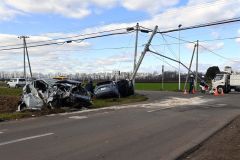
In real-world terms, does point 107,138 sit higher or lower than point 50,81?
lower

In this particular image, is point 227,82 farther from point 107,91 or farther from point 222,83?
point 107,91

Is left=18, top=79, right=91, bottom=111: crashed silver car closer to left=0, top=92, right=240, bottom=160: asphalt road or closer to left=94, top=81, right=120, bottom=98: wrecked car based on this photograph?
left=0, top=92, right=240, bottom=160: asphalt road

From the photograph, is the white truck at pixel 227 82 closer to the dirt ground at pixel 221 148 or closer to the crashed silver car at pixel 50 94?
the crashed silver car at pixel 50 94

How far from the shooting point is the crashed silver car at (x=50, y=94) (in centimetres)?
2231

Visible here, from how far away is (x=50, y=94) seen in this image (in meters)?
22.4

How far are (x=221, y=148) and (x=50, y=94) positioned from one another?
1342 centimetres

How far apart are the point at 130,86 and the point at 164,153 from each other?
25.9 m

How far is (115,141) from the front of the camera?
11.4 meters

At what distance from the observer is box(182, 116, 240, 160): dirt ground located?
9.36 m

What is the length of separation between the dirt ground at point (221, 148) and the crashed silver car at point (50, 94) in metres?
10.6

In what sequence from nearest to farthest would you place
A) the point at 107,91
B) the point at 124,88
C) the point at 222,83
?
1. the point at 107,91
2. the point at 124,88
3. the point at 222,83

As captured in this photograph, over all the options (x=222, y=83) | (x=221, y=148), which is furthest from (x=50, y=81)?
(x=222, y=83)

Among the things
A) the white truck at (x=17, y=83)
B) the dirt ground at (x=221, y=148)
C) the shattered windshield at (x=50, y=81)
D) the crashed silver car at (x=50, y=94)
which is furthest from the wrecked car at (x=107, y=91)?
the white truck at (x=17, y=83)

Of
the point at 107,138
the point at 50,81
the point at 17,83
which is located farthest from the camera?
the point at 17,83
